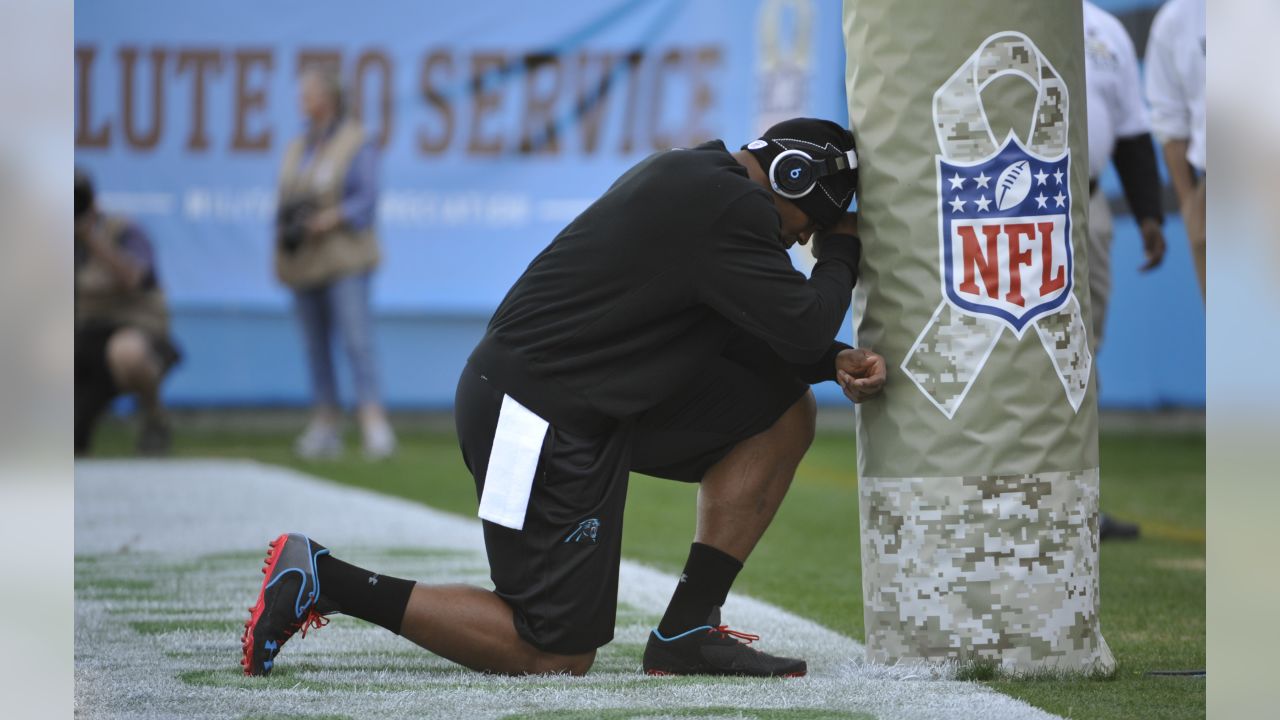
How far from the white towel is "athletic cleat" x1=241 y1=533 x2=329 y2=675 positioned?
1.07ft

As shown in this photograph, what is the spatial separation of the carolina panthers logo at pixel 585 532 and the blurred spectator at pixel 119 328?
6.29 meters

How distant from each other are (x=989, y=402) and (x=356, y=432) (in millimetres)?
7896

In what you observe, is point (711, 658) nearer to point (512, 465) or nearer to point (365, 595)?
point (512, 465)

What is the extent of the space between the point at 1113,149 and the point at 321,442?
4.82 metres

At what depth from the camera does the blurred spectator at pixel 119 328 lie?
8.69m

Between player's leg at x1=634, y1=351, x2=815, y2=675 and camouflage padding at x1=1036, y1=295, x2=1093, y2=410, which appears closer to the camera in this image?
camouflage padding at x1=1036, y1=295, x2=1093, y2=410

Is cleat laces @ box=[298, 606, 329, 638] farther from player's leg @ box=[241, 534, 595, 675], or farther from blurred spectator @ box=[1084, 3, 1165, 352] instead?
blurred spectator @ box=[1084, 3, 1165, 352]

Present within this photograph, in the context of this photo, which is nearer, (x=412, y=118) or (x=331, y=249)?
(x=331, y=249)

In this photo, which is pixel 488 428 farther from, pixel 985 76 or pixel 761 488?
pixel 985 76

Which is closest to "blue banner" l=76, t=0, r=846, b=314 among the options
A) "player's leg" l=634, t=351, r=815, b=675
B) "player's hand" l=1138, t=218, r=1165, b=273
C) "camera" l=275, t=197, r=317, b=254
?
"camera" l=275, t=197, r=317, b=254

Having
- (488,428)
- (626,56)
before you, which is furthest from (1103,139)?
(626,56)

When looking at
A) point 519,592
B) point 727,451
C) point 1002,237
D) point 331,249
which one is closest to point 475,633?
point 519,592

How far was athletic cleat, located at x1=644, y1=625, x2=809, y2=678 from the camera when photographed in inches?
114

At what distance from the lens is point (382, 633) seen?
350cm
